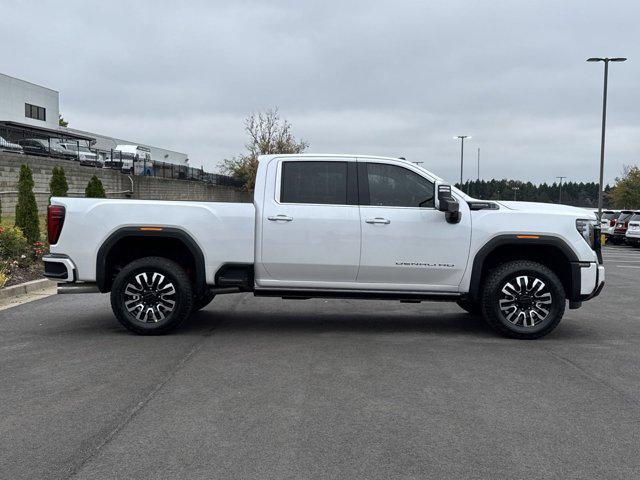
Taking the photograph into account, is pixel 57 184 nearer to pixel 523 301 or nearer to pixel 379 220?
pixel 379 220

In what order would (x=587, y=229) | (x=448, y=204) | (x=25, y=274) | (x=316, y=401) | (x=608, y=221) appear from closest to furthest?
1. (x=316, y=401)
2. (x=448, y=204)
3. (x=587, y=229)
4. (x=25, y=274)
5. (x=608, y=221)

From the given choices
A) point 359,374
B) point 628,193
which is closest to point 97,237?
point 359,374

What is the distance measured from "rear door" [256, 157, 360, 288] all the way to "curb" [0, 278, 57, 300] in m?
5.06

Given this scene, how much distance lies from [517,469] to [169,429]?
2302 mm

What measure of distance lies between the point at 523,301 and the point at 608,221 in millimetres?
27491

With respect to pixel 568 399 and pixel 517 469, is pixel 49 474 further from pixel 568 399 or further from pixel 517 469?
pixel 568 399

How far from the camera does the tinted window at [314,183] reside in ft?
24.6

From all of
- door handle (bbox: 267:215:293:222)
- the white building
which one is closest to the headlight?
door handle (bbox: 267:215:293:222)

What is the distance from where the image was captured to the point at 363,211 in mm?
7371

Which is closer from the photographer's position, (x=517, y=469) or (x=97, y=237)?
(x=517, y=469)

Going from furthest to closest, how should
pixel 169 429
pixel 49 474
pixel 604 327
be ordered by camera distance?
pixel 604 327, pixel 169 429, pixel 49 474

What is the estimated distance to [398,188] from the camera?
7508 millimetres

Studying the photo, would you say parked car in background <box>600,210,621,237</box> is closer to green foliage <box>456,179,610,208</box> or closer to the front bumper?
the front bumper

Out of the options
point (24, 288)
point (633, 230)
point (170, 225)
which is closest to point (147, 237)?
point (170, 225)
